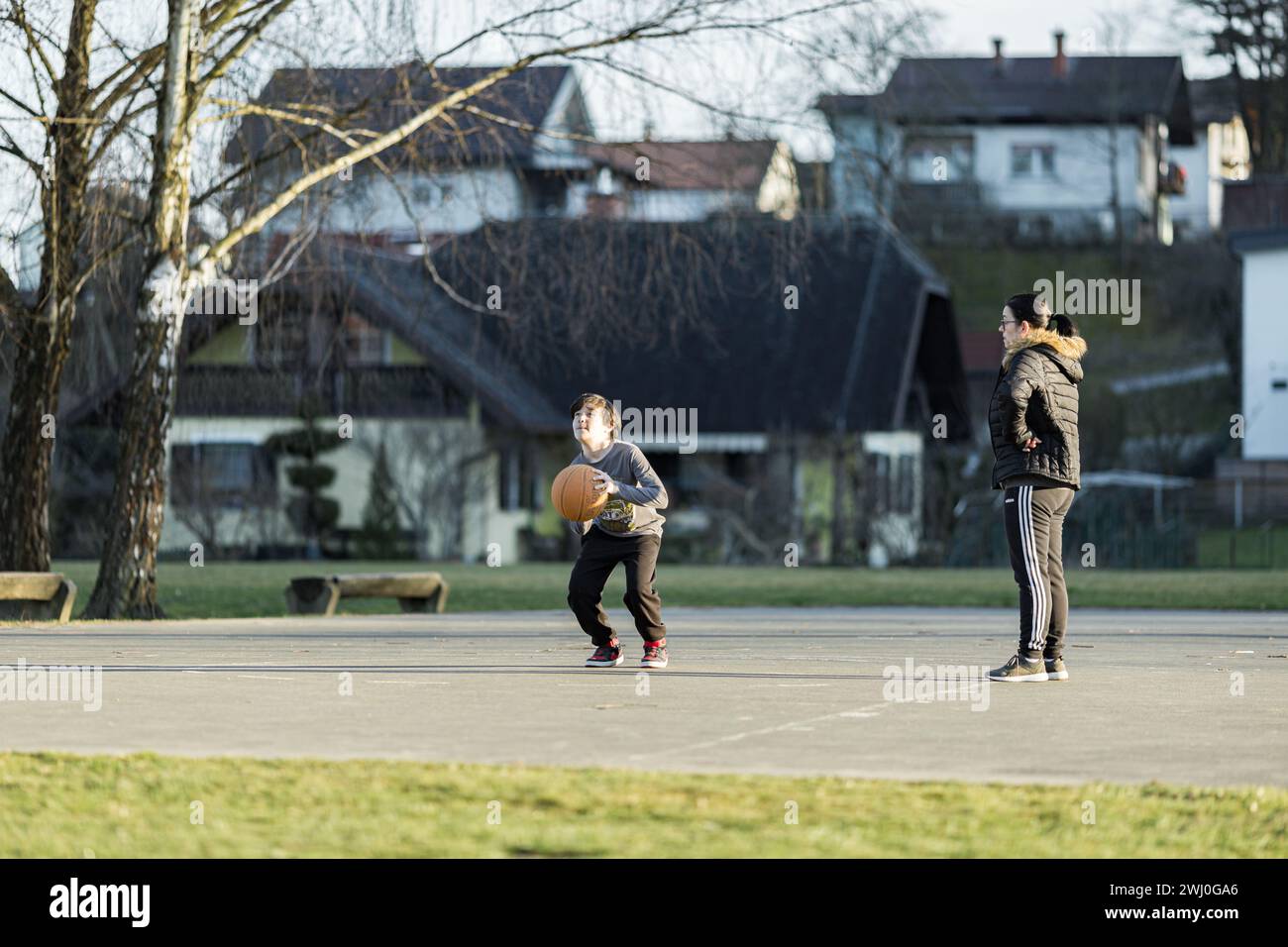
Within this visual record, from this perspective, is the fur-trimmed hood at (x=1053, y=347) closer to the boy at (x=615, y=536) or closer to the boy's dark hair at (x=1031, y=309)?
the boy's dark hair at (x=1031, y=309)

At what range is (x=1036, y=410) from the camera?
1220cm

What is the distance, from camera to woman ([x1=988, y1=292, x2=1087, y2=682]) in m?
12.1

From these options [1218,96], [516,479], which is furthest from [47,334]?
[1218,96]

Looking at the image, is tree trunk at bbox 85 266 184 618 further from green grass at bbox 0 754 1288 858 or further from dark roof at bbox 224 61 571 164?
green grass at bbox 0 754 1288 858

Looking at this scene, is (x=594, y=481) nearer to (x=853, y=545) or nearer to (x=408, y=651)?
(x=408, y=651)

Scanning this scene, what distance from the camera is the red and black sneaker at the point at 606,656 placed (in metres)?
13.3

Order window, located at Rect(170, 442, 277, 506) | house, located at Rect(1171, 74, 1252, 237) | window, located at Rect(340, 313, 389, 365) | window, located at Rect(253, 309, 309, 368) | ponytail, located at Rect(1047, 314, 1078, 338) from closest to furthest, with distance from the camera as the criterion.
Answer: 1. ponytail, located at Rect(1047, 314, 1078, 338)
2. window, located at Rect(253, 309, 309, 368)
3. window, located at Rect(170, 442, 277, 506)
4. window, located at Rect(340, 313, 389, 365)
5. house, located at Rect(1171, 74, 1252, 237)

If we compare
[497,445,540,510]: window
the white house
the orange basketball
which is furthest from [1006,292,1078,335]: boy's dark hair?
the white house

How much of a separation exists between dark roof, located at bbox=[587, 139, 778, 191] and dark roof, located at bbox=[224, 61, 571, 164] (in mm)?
1053

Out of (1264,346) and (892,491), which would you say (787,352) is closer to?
(892,491)

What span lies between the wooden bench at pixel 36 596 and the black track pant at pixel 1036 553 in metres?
9.41

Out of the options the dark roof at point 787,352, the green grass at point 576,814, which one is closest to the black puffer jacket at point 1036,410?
the green grass at point 576,814

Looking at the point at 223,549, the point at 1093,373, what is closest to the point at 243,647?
the point at 223,549

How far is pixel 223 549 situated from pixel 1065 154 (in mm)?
41824
